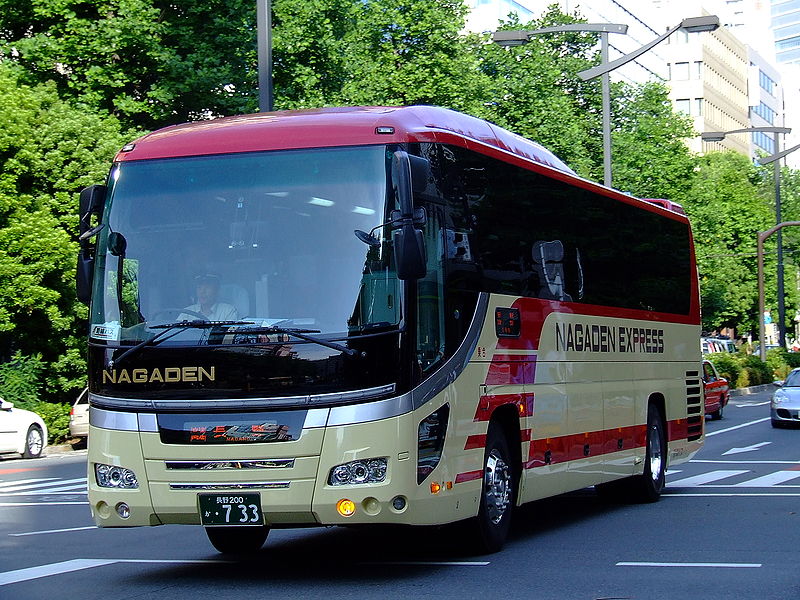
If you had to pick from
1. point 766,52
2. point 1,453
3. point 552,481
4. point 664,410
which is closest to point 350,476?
point 552,481

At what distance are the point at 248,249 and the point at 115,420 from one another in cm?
154

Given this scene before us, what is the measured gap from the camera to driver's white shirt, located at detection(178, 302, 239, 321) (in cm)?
1022

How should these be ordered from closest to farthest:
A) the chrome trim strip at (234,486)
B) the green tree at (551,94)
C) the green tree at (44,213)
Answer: the chrome trim strip at (234,486) < the green tree at (44,213) < the green tree at (551,94)

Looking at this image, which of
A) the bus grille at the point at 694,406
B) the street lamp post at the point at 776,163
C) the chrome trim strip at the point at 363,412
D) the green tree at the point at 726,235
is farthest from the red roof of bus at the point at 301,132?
the green tree at the point at 726,235

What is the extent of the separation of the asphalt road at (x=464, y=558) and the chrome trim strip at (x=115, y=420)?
1140mm

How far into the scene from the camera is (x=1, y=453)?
30.1 metres

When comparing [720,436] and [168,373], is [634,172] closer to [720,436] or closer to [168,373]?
[720,436]

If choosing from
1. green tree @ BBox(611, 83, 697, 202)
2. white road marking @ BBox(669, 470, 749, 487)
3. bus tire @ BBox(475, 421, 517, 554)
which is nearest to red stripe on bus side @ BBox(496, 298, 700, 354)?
bus tire @ BBox(475, 421, 517, 554)

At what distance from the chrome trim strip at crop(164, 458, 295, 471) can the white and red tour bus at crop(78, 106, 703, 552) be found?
11 millimetres

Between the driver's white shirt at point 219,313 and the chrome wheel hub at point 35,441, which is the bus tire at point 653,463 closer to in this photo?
the driver's white shirt at point 219,313

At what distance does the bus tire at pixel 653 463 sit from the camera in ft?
55.7

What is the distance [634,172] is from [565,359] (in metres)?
48.8

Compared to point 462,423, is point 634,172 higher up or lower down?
higher up

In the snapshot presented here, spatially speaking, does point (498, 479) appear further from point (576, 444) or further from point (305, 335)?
point (305, 335)
